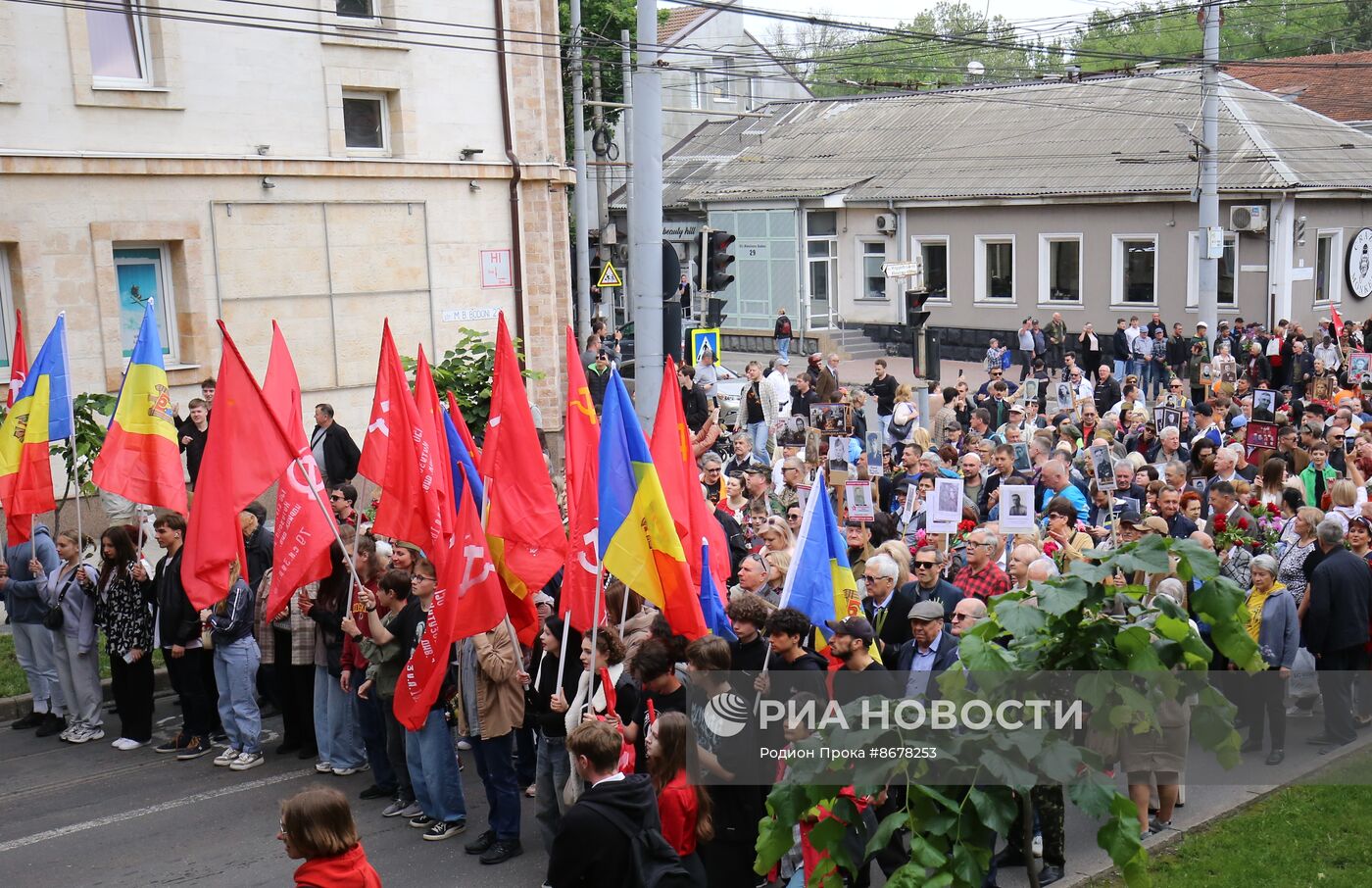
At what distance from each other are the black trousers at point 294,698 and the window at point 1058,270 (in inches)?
1119

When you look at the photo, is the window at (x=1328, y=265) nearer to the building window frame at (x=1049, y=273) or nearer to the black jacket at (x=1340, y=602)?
the building window frame at (x=1049, y=273)

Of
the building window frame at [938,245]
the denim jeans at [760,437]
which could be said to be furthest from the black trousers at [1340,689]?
the building window frame at [938,245]

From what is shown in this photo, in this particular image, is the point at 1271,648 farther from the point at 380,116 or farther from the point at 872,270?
the point at 872,270

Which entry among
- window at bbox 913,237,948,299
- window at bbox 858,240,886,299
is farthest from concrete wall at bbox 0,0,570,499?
window at bbox 858,240,886,299

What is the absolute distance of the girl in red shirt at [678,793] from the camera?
6496mm

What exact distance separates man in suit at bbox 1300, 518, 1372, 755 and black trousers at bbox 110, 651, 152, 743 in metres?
8.40

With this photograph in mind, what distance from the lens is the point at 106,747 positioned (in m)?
10.6

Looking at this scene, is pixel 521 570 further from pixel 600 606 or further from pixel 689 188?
pixel 689 188

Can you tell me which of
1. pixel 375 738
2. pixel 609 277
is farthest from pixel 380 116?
pixel 375 738

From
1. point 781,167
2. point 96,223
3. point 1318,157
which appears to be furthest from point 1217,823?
point 781,167

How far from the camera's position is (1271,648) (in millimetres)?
9297

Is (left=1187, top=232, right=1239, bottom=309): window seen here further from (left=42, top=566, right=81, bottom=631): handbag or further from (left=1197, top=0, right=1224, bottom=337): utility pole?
(left=42, top=566, right=81, bottom=631): handbag

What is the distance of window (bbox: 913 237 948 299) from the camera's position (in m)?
38.1

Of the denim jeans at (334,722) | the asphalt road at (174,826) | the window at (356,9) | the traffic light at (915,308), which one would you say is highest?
the window at (356,9)
